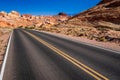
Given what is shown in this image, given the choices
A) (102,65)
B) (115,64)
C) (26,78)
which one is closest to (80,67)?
(102,65)

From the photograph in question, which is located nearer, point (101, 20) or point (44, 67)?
point (44, 67)

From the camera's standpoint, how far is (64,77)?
8242mm

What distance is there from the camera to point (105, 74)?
8359mm

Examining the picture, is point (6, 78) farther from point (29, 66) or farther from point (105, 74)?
point (105, 74)

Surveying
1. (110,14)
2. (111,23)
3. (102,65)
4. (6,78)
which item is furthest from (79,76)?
(110,14)

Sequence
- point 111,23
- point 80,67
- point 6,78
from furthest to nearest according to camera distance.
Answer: point 111,23, point 80,67, point 6,78

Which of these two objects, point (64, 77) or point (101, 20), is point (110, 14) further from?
point (64, 77)

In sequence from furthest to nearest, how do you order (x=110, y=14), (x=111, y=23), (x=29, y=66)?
(x=110, y=14) → (x=111, y=23) → (x=29, y=66)

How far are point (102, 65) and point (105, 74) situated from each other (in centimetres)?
166

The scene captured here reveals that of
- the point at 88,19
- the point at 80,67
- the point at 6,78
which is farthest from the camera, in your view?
the point at 88,19

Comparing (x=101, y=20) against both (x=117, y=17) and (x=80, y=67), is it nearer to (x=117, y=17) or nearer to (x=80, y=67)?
(x=117, y=17)

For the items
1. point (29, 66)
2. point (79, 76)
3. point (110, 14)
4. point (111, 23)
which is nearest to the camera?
point (79, 76)

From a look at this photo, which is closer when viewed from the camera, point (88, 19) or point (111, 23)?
point (111, 23)

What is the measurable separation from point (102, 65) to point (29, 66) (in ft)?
13.1
